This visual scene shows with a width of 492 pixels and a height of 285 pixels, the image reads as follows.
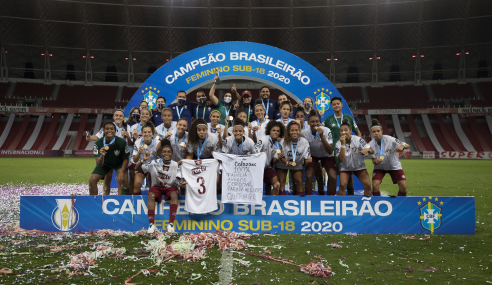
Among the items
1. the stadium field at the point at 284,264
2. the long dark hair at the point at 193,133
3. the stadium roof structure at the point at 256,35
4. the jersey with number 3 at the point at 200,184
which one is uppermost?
the stadium roof structure at the point at 256,35

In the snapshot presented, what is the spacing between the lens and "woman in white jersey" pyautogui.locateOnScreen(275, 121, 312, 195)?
662cm

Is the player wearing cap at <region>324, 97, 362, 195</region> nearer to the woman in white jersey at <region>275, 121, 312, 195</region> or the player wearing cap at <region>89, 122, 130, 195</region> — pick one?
the woman in white jersey at <region>275, 121, 312, 195</region>

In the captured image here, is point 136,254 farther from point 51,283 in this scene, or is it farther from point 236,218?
point 236,218

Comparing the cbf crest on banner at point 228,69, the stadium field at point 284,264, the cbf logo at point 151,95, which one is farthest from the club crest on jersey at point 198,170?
the cbf logo at point 151,95

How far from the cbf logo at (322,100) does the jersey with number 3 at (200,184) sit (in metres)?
4.17

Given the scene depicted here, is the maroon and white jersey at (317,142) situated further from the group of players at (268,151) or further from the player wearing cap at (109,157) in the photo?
the player wearing cap at (109,157)

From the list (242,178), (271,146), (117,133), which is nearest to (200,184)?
(242,178)

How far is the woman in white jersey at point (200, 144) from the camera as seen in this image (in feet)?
22.1

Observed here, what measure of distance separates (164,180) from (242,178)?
1.39 m

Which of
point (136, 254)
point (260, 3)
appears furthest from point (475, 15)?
point (136, 254)

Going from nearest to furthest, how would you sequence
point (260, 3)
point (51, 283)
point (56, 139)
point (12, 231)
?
1. point (51, 283)
2. point (12, 231)
3. point (260, 3)
4. point (56, 139)

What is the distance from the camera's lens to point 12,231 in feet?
19.4

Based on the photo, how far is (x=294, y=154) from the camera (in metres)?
6.65

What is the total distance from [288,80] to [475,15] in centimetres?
3240
